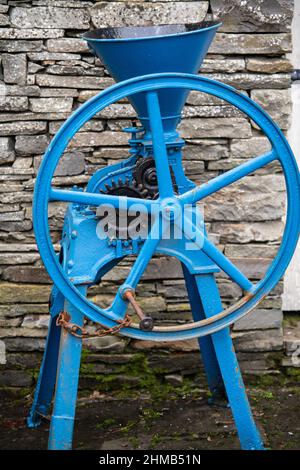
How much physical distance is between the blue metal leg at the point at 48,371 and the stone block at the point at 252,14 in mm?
1691

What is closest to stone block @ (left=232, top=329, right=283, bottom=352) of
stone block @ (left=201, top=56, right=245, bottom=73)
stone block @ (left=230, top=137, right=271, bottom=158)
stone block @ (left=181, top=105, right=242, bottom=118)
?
stone block @ (left=230, top=137, right=271, bottom=158)

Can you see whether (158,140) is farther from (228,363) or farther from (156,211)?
(228,363)

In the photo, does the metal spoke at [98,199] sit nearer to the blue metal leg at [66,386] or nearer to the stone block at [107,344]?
the blue metal leg at [66,386]

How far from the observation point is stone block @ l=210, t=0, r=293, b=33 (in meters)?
3.99

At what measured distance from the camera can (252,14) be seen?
4.00 m

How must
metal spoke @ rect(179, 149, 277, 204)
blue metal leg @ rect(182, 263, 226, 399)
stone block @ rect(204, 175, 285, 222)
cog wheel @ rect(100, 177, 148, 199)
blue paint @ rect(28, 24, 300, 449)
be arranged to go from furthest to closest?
1. stone block @ rect(204, 175, 285, 222)
2. blue metal leg @ rect(182, 263, 226, 399)
3. cog wheel @ rect(100, 177, 148, 199)
4. metal spoke @ rect(179, 149, 277, 204)
5. blue paint @ rect(28, 24, 300, 449)

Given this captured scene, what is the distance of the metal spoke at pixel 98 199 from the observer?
9.75 feet

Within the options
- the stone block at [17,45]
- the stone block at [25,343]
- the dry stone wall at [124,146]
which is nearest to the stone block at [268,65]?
the dry stone wall at [124,146]

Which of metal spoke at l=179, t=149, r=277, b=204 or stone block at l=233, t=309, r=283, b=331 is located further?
stone block at l=233, t=309, r=283, b=331

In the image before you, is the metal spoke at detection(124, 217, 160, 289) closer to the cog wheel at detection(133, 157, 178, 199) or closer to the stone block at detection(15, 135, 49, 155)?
the cog wheel at detection(133, 157, 178, 199)

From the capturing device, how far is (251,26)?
402 cm
